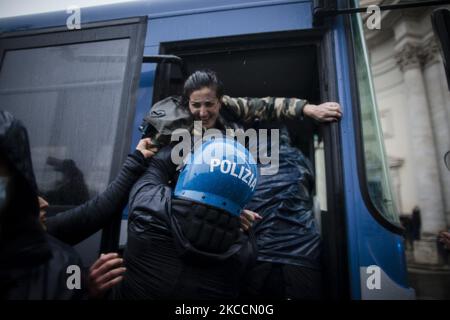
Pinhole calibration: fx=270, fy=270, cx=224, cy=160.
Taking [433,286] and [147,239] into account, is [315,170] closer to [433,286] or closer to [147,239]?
[147,239]

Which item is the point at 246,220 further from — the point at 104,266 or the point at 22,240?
the point at 22,240

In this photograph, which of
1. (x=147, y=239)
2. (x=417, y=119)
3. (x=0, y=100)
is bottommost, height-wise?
(x=147, y=239)

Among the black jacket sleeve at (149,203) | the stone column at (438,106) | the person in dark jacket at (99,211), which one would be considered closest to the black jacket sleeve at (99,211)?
the person in dark jacket at (99,211)

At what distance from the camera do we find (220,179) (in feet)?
3.45

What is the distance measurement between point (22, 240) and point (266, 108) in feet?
4.93

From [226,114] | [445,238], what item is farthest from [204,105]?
[445,238]

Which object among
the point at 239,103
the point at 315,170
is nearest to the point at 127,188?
the point at 239,103

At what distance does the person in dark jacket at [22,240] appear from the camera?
887 mm

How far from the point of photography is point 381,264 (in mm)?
1290

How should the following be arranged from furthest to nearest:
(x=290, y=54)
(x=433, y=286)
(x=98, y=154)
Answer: (x=433, y=286)
(x=290, y=54)
(x=98, y=154)

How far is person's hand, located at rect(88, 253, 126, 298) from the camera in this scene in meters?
1.19

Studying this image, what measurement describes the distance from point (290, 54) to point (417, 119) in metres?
9.35

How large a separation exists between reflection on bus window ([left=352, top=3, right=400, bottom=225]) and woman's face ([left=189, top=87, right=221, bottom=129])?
88cm

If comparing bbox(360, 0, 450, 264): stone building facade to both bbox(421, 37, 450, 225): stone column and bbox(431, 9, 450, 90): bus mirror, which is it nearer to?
bbox(421, 37, 450, 225): stone column
